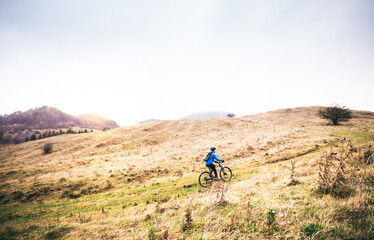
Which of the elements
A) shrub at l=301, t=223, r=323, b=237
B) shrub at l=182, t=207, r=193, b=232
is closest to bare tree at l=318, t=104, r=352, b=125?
shrub at l=301, t=223, r=323, b=237

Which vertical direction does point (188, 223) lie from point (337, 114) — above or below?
below

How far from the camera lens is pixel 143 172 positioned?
17.6 m

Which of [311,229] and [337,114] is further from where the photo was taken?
[337,114]

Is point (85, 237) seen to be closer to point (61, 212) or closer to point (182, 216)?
point (182, 216)

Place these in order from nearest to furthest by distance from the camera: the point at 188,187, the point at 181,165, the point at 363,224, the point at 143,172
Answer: the point at 363,224, the point at 188,187, the point at 143,172, the point at 181,165

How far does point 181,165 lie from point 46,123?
26132 centimetres

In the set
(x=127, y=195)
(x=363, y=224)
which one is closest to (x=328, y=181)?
(x=363, y=224)

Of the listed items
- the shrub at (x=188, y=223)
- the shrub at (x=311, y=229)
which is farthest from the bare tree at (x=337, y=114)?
the shrub at (x=188, y=223)

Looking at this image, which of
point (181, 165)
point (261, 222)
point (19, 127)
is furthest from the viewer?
point (19, 127)

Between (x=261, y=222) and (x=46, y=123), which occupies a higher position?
(x=46, y=123)

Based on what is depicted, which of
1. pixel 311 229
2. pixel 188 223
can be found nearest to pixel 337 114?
pixel 311 229

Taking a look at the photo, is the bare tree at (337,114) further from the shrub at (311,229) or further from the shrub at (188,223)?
the shrub at (188,223)

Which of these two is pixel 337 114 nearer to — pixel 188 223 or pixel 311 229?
pixel 311 229

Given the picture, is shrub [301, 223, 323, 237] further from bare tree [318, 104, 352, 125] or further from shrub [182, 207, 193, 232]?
bare tree [318, 104, 352, 125]
